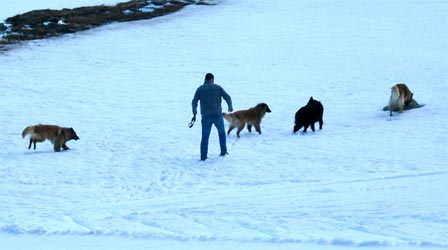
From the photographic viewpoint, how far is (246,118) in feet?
56.7

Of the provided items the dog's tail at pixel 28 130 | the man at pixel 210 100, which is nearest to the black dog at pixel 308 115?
the man at pixel 210 100

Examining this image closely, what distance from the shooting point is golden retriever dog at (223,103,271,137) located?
56.1ft

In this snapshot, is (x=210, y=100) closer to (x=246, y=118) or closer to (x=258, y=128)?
(x=246, y=118)

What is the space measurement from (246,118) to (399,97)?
4929 millimetres

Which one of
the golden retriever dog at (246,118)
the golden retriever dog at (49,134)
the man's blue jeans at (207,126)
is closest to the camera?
the man's blue jeans at (207,126)

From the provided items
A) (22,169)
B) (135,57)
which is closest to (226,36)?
(135,57)

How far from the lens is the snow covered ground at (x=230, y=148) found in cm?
920

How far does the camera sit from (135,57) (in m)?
33.4

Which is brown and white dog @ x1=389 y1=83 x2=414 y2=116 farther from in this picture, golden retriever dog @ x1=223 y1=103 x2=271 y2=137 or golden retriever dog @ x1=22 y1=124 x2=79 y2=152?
golden retriever dog @ x1=22 y1=124 x2=79 y2=152

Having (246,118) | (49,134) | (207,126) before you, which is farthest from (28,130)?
(246,118)

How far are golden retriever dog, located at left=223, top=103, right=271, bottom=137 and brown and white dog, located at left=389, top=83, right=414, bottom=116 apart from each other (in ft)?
13.5

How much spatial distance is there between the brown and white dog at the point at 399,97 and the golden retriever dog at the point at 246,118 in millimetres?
4120

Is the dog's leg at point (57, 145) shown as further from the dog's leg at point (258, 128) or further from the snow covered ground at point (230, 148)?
the dog's leg at point (258, 128)

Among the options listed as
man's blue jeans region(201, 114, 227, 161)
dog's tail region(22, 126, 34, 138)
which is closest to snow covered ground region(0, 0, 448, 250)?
man's blue jeans region(201, 114, 227, 161)
